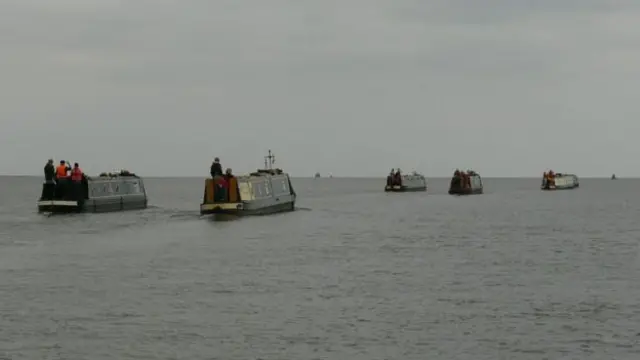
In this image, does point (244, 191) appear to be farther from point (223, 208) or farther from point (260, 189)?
point (260, 189)

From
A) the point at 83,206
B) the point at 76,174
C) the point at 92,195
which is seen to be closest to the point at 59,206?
the point at 83,206

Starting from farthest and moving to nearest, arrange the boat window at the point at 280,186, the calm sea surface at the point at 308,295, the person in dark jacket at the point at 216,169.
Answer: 1. the boat window at the point at 280,186
2. the person in dark jacket at the point at 216,169
3. the calm sea surface at the point at 308,295

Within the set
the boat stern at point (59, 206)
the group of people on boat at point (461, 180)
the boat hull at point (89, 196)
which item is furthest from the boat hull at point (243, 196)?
the group of people on boat at point (461, 180)

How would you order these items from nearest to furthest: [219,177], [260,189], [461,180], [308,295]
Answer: [308,295] → [219,177] → [260,189] → [461,180]

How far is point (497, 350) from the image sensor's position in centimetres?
2312

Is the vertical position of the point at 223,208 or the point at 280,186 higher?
the point at 280,186

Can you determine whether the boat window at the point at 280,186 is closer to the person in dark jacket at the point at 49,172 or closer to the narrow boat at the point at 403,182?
the person in dark jacket at the point at 49,172

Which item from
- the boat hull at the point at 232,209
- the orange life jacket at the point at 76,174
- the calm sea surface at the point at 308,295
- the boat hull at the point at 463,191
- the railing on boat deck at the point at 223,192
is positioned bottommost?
the calm sea surface at the point at 308,295

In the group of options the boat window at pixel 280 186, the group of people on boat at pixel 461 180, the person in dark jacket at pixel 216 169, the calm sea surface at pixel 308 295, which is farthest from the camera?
the group of people on boat at pixel 461 180

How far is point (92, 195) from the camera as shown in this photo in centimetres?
7150

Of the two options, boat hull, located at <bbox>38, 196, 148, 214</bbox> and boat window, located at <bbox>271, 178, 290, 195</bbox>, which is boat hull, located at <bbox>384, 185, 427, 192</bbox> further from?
boat hull, located at <bbox>38, 196, 148, 214</bbox>

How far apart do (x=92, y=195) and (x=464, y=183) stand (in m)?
87.4

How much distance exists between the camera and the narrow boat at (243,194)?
217 ft

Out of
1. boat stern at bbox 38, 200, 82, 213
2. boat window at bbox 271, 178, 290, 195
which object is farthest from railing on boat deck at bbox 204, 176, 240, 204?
boat stern at bbox 38, 200, 82, 213
